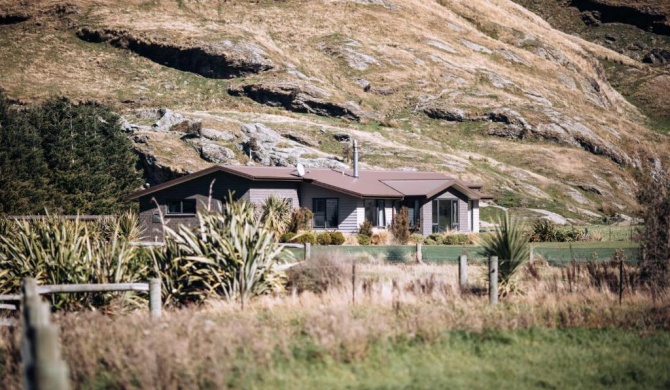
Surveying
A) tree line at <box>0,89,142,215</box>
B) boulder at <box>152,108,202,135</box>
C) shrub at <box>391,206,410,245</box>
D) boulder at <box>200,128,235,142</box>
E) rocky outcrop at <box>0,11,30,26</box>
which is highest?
rocky outcrop at <box>0,11,30,26</box>

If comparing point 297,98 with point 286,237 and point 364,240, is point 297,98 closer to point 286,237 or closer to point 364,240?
point 364,240

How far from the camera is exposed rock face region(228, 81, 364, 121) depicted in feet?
328

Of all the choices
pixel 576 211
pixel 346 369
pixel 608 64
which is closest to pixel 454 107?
pixel 576 211

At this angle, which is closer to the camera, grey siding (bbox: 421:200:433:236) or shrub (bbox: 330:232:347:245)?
shrub (bbox: 330:232:347:245)

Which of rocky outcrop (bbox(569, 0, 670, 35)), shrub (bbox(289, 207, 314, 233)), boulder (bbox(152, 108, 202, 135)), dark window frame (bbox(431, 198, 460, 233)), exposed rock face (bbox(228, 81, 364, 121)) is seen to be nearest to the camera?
shrub (bbox(289, 207, 314, 233))

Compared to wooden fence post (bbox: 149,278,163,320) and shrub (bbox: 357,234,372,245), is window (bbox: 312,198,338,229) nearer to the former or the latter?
shrub (bbox: 357,234,372,245)

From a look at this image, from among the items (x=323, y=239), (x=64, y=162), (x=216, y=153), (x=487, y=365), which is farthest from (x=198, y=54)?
(x=487, y=365)

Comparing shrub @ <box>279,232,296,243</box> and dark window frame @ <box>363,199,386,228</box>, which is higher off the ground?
dark window frame @ <box>363,199,386,228</box>

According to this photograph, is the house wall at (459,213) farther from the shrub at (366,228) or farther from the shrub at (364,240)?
the shrub at (364,240)

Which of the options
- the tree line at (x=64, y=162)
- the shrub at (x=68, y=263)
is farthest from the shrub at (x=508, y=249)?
the tree line at (x=64, y=162)

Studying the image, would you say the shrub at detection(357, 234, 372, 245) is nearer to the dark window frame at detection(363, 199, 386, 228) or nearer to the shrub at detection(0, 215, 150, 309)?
the dark window frame at detection(363, 199, 386, 228)

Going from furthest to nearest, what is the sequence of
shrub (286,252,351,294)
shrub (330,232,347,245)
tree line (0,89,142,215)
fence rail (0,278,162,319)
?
1. tree line (0,89,142,215)
2. shrub (330,232,347,245)
3. shrub (286,252,351,294)
4. fence rail (0,278,162,319)

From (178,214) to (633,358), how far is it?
3972cm

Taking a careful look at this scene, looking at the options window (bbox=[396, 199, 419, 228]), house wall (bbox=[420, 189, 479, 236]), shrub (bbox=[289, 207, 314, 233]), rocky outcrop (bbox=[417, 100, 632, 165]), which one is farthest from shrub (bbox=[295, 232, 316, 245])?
rocky outcrop (bbox=[417, 100, 632, 165])
